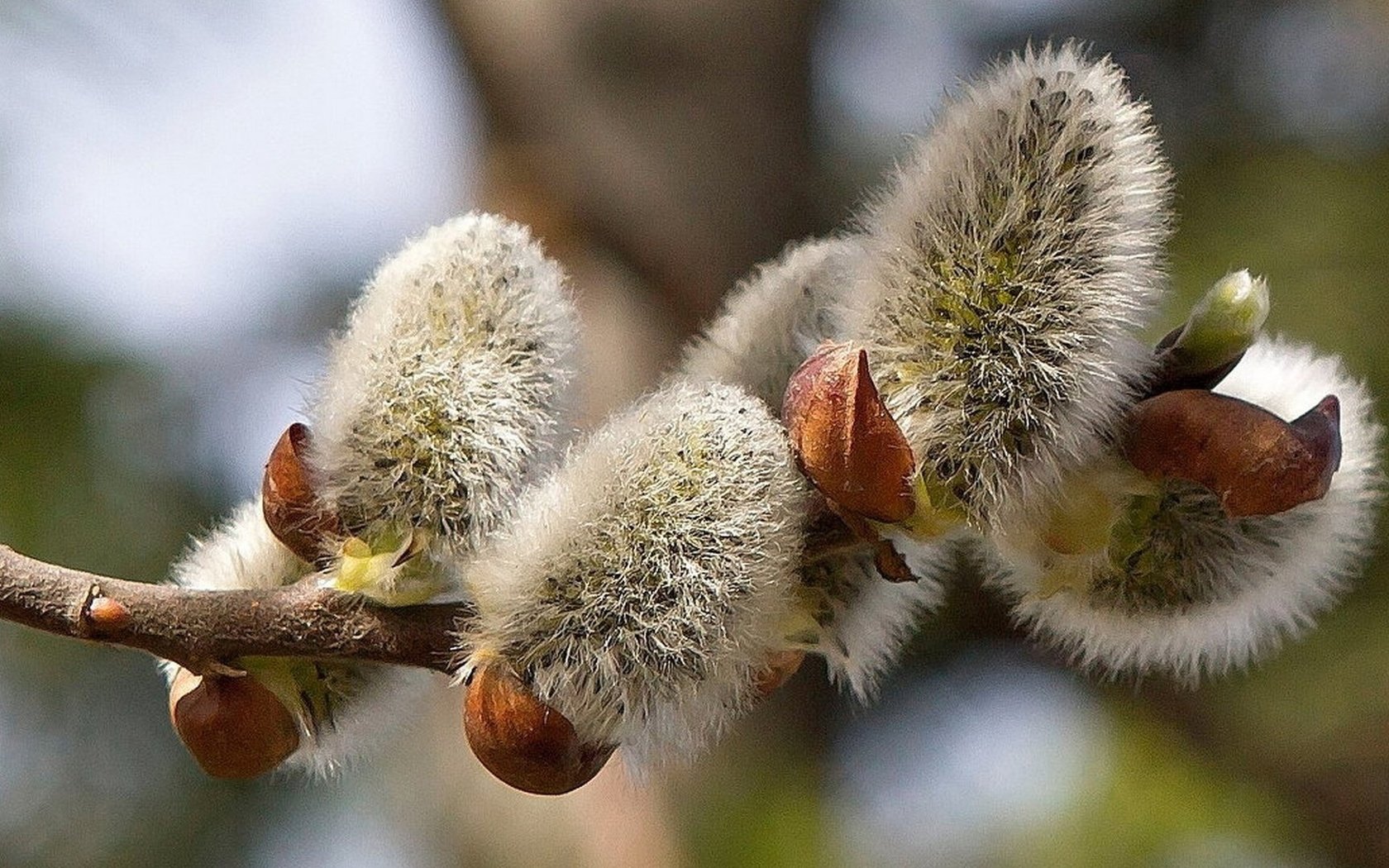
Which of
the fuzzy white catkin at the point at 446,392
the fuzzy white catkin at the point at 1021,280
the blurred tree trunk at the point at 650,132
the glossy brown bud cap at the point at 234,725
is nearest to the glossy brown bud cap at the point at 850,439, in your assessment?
the fuzzy white catkin at the point at 1021,280

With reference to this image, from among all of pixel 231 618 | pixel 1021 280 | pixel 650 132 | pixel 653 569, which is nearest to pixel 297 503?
pixel 231 618

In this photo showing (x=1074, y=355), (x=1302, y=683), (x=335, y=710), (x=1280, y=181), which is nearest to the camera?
(x=1074, y=355)

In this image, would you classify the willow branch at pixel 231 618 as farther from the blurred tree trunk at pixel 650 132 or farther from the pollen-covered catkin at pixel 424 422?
the blurred tree trunk at pixel 650 132

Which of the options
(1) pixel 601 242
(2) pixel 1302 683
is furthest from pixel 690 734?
(2) pixel 1302 683

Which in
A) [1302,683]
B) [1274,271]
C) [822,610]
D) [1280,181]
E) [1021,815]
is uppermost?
[1280,181]

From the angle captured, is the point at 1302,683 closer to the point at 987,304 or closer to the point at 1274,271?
the point at 1274,271

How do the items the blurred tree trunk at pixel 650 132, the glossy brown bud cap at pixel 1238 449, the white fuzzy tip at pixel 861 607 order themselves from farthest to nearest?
the blurred tree trunk at pixel 650 132, the white fuzzy tip at pixel 861 607, the glossy brown bud cap at pixel 1238 449

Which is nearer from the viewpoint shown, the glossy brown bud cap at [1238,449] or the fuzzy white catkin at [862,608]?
the glossy brown bud cap at [1238,449]
